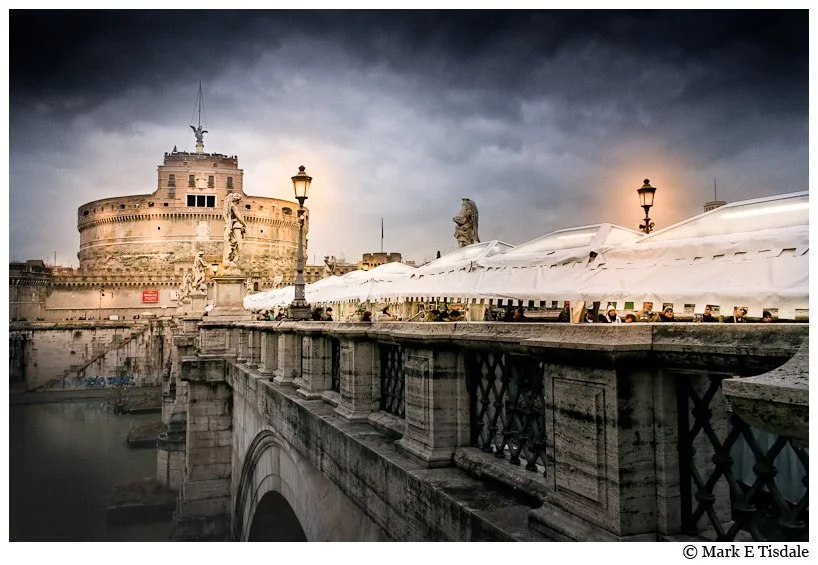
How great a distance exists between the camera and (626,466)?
8.92ft

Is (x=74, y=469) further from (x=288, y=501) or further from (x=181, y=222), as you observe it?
(x=181, y=222)

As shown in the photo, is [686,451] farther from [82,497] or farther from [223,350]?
[82,497]

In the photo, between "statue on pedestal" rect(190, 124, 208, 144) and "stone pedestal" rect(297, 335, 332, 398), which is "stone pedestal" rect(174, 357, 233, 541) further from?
"statue on pedestal" rect(190, 124, 208, 144)

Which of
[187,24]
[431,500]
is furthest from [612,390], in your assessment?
[187,24]

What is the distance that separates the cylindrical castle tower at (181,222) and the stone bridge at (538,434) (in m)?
74.1

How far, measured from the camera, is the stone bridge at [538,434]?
2562mm

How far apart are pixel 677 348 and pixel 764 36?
4854 mm

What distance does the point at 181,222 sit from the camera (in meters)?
81.9

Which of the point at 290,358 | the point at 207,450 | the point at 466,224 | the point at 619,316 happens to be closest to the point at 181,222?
the point at 207,450

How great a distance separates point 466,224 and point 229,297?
1022 centimetres

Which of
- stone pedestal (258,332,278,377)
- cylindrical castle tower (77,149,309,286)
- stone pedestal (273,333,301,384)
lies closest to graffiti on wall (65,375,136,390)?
cylindrical castle tower (77,149,309,286)

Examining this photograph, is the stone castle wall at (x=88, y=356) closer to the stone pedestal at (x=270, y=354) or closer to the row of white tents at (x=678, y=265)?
the stone pedestal at (x=270, y=354)

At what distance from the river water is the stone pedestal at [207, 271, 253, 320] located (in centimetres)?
622

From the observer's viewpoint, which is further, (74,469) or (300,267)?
(74,469)
